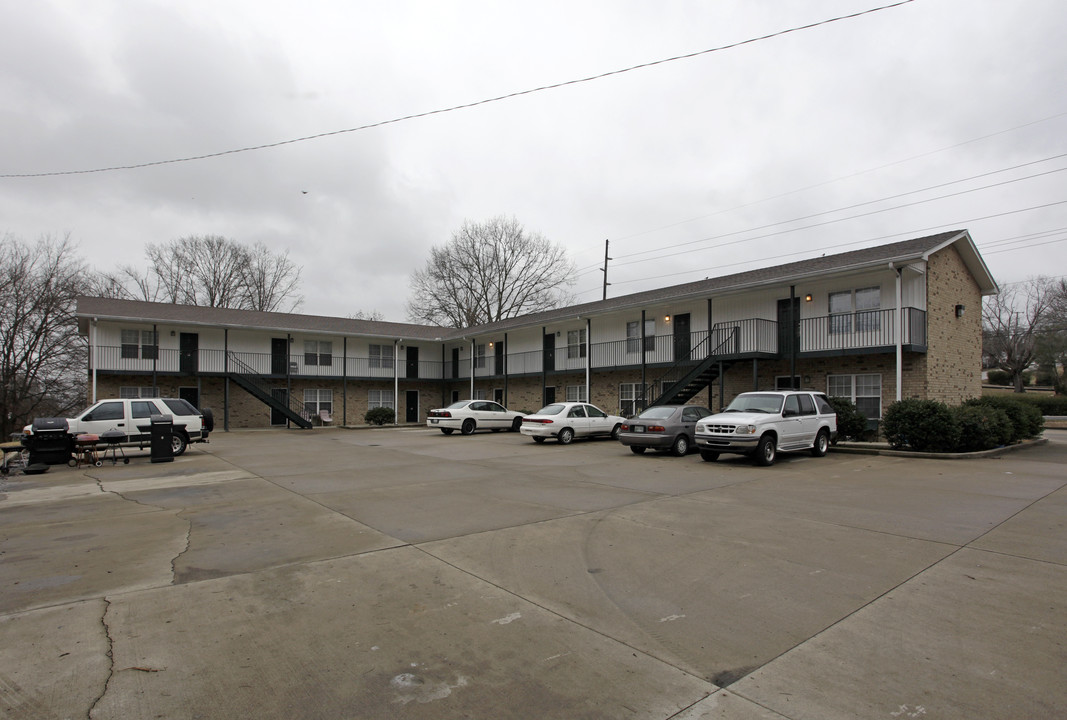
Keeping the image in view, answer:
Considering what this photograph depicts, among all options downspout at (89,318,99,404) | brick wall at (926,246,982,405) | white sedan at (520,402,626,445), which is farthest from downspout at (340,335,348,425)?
brick wall at (926,246,982,405)

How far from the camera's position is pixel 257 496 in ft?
30.6

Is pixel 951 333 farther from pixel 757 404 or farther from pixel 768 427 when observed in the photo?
pixel 768 427

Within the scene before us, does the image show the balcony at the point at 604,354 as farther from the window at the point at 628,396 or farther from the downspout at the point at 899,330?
the window at the point at 628,396

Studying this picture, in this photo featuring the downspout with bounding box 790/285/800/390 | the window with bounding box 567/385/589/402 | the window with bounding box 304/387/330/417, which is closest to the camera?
the downspout with bounding box 790/285/800/390

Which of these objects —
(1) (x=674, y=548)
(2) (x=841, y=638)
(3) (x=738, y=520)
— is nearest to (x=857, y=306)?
(3) (x=738, y=520)

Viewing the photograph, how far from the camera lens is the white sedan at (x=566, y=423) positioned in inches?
754

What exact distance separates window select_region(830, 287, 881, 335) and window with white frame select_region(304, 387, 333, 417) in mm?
25701

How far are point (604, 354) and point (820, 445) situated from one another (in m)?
12.9

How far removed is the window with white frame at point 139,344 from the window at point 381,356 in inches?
433

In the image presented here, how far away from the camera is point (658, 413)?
1589 centimetres

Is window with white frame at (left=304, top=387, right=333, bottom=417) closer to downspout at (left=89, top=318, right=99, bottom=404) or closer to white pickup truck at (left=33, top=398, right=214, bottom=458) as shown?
downspout at (left=89, top=318, right=99, bottom=404)

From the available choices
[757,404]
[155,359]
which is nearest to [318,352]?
[155,359]

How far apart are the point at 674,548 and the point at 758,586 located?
3.99ft

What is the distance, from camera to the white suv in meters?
12.9
